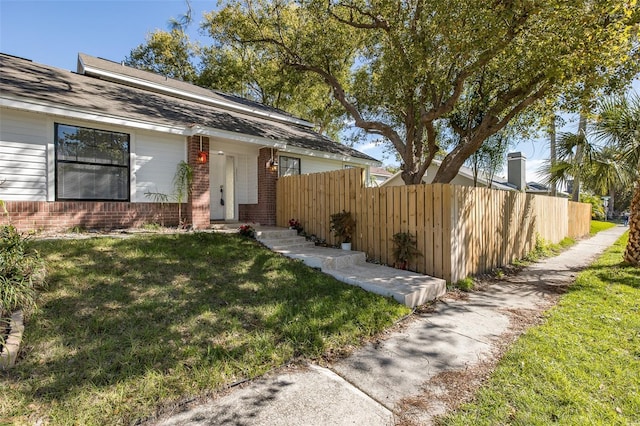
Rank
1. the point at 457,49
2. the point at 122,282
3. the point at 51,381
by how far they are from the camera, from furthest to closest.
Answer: the point at 457,49
the point at 122,282
the point at 51,381

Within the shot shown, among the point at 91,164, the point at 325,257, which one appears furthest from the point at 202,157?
the point at 325,257

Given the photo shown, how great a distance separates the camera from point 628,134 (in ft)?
24.0

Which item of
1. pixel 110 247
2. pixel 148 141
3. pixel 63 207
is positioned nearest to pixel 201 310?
pixel 110 247

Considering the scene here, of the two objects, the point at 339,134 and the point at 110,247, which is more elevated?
the point at 339,134

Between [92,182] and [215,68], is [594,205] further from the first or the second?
[92,182]

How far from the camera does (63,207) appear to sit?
6898 mm

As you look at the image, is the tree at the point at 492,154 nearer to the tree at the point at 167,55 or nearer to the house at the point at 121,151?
the house at the point at 121,151

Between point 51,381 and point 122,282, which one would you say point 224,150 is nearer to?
point 122,282

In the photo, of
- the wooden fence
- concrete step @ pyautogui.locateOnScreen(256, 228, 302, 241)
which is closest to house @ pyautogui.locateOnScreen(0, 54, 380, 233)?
concrete step @ pyautogui.locateOnScreen(256, 228, 302, 241)

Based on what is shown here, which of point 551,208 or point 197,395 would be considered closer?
point 197,395

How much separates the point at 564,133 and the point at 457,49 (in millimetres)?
6383

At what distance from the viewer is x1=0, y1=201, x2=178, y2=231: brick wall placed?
21.1 ft

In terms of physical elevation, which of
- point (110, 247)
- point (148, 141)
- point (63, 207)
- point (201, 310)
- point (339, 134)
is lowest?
point (201, 310)

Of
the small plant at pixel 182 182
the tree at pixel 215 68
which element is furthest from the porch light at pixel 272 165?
the tree at pixel 215 68
